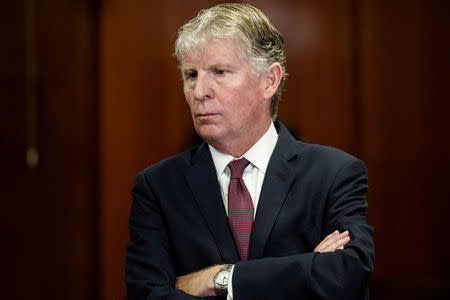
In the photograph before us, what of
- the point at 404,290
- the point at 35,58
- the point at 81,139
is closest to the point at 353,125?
the point at 404,290

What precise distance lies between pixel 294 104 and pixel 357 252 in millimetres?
2855

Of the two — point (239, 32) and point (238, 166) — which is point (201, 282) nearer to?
point (238, 166)

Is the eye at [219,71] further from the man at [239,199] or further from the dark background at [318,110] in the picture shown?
the dark background at [318,110]

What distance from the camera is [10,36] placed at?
3.68 metres

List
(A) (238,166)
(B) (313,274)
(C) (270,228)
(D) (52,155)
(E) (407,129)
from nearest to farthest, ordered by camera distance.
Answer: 1. (B) (313,274)
2. (C) (270,228)
3. (A) (238,166)
4. (D) (52,155)
5. (E) (407,129)

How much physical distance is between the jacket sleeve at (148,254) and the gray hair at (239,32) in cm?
42

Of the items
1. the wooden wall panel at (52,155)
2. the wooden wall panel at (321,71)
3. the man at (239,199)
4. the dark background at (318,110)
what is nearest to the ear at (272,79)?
the man at (239,199)

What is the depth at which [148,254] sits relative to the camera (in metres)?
1.80

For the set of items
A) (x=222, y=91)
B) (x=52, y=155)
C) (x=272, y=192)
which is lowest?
(x=52, y=155)

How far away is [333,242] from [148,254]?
505 millimetres

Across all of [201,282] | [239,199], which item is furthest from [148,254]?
[239,199]

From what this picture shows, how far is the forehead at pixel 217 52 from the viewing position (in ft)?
5.74

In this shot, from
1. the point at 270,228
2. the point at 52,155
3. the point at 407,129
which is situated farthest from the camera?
the point at 407,129

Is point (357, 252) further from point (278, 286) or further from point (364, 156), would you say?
point (364, 156)
